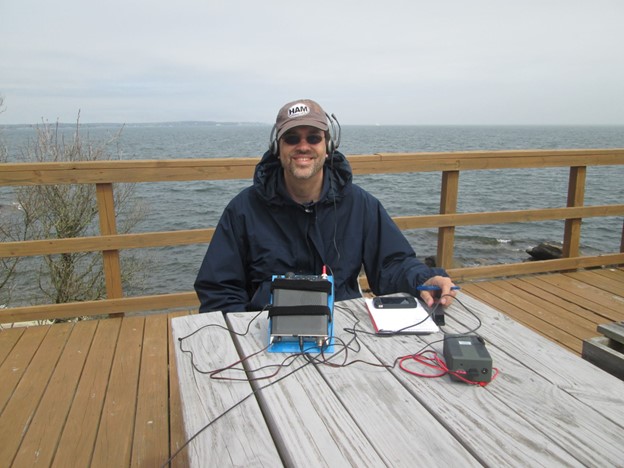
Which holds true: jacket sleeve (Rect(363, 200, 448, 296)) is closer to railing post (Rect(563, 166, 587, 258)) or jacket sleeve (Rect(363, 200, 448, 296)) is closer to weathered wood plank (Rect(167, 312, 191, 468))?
weathered wood plank (Rect(167, 312, 191, 468))

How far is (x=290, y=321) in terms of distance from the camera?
4.73ft

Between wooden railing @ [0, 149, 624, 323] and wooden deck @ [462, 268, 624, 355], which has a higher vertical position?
wooden railing @ [0, 149, 624, 323]

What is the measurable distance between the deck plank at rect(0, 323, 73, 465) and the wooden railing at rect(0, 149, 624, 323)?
266 millimetres

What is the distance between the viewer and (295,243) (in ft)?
7.19

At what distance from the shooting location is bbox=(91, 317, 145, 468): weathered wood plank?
1.97 meters

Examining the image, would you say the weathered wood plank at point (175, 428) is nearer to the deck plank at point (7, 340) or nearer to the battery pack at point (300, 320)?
the battery pack at point (300, 320)

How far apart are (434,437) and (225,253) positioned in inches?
51.5

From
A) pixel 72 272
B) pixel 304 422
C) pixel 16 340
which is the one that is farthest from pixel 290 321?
pixel 72 272

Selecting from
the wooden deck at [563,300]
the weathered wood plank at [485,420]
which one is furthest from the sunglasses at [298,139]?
the wooden deck at [563,300]

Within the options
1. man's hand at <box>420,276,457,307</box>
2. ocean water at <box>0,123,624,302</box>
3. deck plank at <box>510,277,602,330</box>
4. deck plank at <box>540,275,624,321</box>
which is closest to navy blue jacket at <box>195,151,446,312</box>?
man's hand at <box>420,276,457,307</box>

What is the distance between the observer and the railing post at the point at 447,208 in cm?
373

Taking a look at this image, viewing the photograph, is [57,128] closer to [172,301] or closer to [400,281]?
[172,301]

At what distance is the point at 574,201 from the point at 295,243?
9.89ft

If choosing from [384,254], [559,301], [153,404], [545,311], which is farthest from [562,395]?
[559,301]
